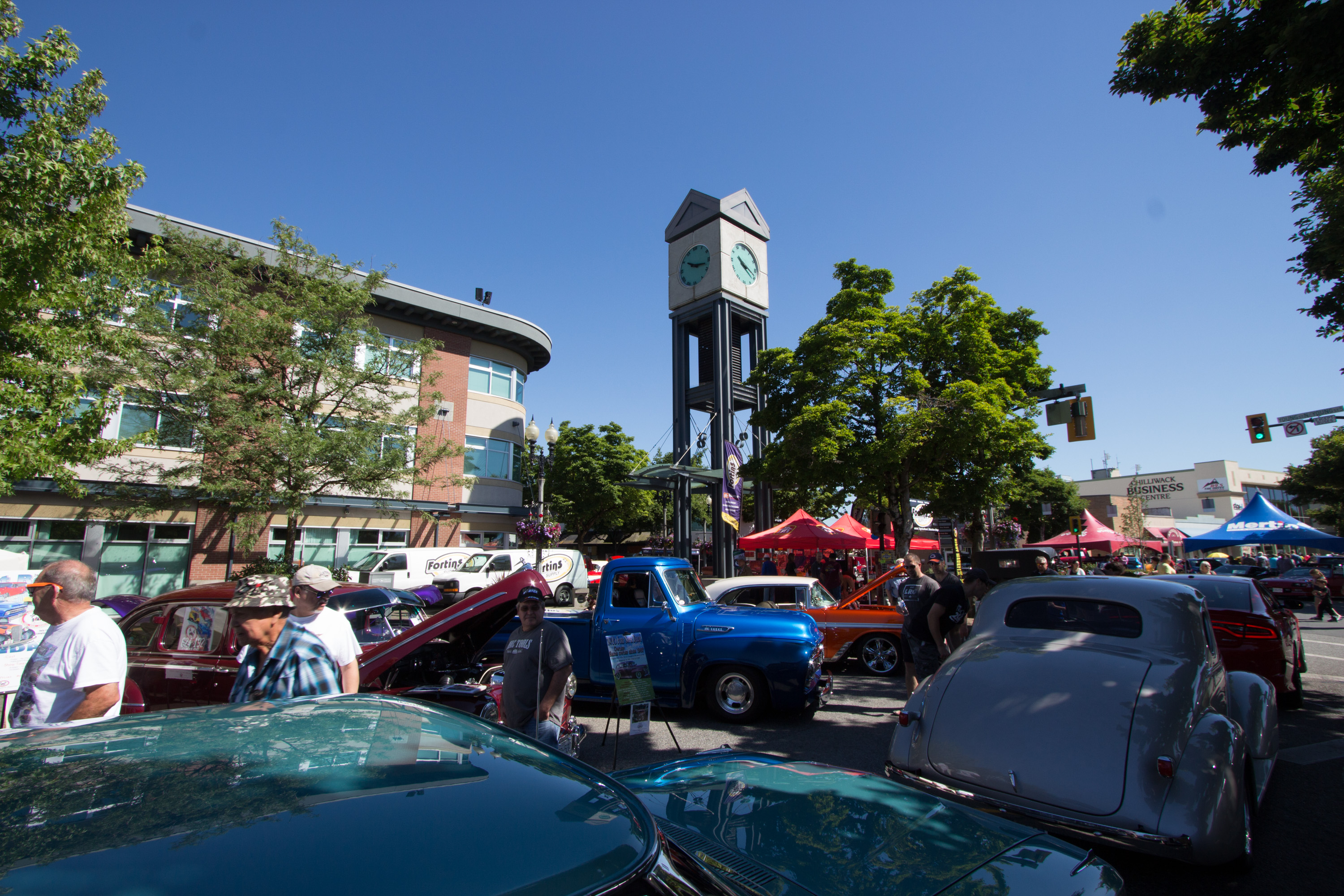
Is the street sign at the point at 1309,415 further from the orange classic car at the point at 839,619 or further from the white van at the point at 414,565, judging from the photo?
the white van at the point at 414,565

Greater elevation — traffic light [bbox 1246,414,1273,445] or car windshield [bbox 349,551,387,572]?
traffic light [bbox 1246,414,1273,445]

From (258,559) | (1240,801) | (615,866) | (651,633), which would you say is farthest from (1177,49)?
(258,559)

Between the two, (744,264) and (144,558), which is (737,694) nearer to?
(144,558)

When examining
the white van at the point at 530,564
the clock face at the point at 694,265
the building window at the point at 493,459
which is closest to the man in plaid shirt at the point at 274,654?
the white van at the point at 530,564

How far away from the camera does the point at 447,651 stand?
23.4ft

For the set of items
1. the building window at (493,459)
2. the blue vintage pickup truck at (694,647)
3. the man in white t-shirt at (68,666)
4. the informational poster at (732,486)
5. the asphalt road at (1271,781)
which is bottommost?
the asphalt road at (1271,781)

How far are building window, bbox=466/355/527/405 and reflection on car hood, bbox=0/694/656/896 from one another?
Result: 2967 centimetres

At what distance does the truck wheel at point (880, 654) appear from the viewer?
34.3 feet

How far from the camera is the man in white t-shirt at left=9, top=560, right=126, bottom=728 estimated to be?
133 inches

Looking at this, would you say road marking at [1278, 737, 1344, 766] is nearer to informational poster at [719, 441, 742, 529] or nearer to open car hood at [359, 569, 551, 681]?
open car hood at [359, 569, 551, 681]

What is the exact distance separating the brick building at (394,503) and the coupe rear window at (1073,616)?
17.4 m

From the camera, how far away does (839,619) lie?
1061 cm

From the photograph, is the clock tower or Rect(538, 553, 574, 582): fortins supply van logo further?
the clock tower

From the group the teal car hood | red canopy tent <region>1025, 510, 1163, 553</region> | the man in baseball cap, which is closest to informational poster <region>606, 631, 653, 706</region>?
the man in baseball cap
